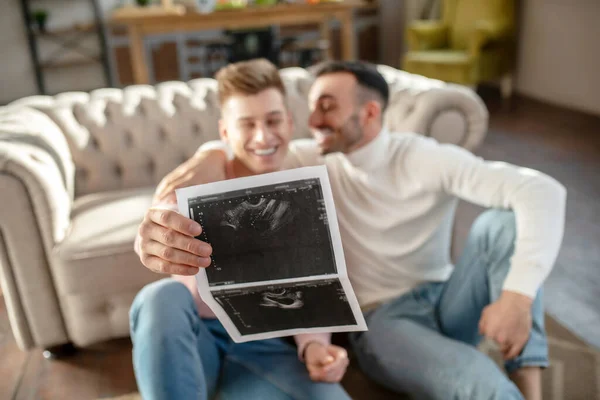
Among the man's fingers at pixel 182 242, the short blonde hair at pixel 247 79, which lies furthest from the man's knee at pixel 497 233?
the man's fingers at pixel 182 242

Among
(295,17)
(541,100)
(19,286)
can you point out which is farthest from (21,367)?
(541,100)

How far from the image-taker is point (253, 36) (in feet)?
14.2

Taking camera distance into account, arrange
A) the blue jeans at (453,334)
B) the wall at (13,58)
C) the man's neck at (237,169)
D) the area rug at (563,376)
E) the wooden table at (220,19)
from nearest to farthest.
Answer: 1. the blue jeans at (453,334)
2. the man's neck at (237,169)
3. the area rug at (563,376)
4. the wooden table at (220,19)
5. the wall at (13,58)

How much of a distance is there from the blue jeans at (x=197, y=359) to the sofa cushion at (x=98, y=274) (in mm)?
544

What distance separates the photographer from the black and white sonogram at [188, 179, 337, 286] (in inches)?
29.1

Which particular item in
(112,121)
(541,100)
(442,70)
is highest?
(112,121)

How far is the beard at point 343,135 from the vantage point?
3.94ft

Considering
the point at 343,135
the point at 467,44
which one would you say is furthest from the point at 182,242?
the point at 467,44

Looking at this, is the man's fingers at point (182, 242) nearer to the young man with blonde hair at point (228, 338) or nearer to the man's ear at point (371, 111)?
the young man with blonde hair at point (228, 338)

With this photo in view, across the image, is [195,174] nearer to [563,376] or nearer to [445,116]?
[445,116]

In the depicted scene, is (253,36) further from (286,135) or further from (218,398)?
(218,398)

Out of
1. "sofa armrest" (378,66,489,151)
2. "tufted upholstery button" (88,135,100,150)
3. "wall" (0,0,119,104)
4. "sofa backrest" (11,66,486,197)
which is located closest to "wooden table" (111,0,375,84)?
"wall" (0,0,119,104)

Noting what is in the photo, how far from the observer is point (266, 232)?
771 millimetres

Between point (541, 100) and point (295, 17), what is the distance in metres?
2.32
